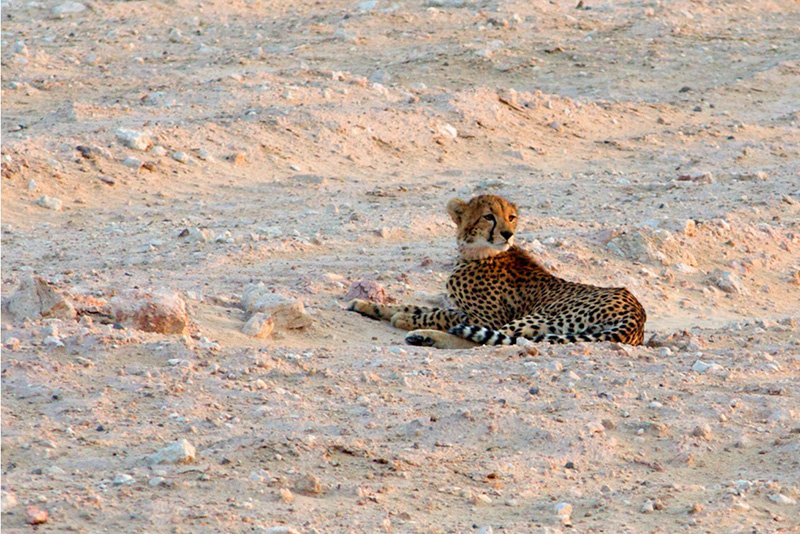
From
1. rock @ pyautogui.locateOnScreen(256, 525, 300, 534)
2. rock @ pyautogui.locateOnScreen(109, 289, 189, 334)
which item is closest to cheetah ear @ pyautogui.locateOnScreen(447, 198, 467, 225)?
rock @ pyautogui.locateOnScreen(109, 289, 189, 334)

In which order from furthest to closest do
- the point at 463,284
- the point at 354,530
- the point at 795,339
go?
the point at 463,284 < the point at 795,339 < the point at 354,530

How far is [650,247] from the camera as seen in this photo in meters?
8.46

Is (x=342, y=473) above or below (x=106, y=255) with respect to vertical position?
above

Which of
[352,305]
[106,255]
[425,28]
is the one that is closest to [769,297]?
[352,305]

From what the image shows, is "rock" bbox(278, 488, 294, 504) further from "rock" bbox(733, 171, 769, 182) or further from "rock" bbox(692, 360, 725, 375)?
"rock" bbox(733, 171, 769, 182)

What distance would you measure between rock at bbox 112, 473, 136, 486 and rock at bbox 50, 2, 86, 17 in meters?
9.98

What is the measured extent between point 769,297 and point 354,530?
4454 mm

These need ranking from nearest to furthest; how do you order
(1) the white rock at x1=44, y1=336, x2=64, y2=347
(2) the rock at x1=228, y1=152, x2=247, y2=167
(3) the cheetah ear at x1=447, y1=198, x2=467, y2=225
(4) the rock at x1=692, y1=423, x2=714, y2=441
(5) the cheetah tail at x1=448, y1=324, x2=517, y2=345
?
(4) the rock at x1=692, y1=423, x2=714, y2=441 → (1) the white rock at x1=44, y1=336, x2=64, y2=347 → (5) the cheetah tail at x1=448, y1=324, x2=517, y2=345 → (3) the cheetah ear at x1=447, y1=198, x2=467, y2=225 → (2) the rock at x1=228, y1=152, x2=247, y2=167

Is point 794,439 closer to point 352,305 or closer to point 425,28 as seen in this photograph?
point 352,305

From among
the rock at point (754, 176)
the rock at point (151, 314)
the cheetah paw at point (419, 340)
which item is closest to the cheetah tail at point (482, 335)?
the cheetah paw at point (419, 340)

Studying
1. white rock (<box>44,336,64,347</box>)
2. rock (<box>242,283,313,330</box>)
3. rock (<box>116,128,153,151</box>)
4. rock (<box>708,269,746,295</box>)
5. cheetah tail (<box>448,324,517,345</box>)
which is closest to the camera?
white rock (<box>44,336,64,347</box>)

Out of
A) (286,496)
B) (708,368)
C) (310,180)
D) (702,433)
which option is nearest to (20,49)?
(310,180)

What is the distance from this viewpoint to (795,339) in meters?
6.98

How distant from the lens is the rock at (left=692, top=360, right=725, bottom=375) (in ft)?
20.2
